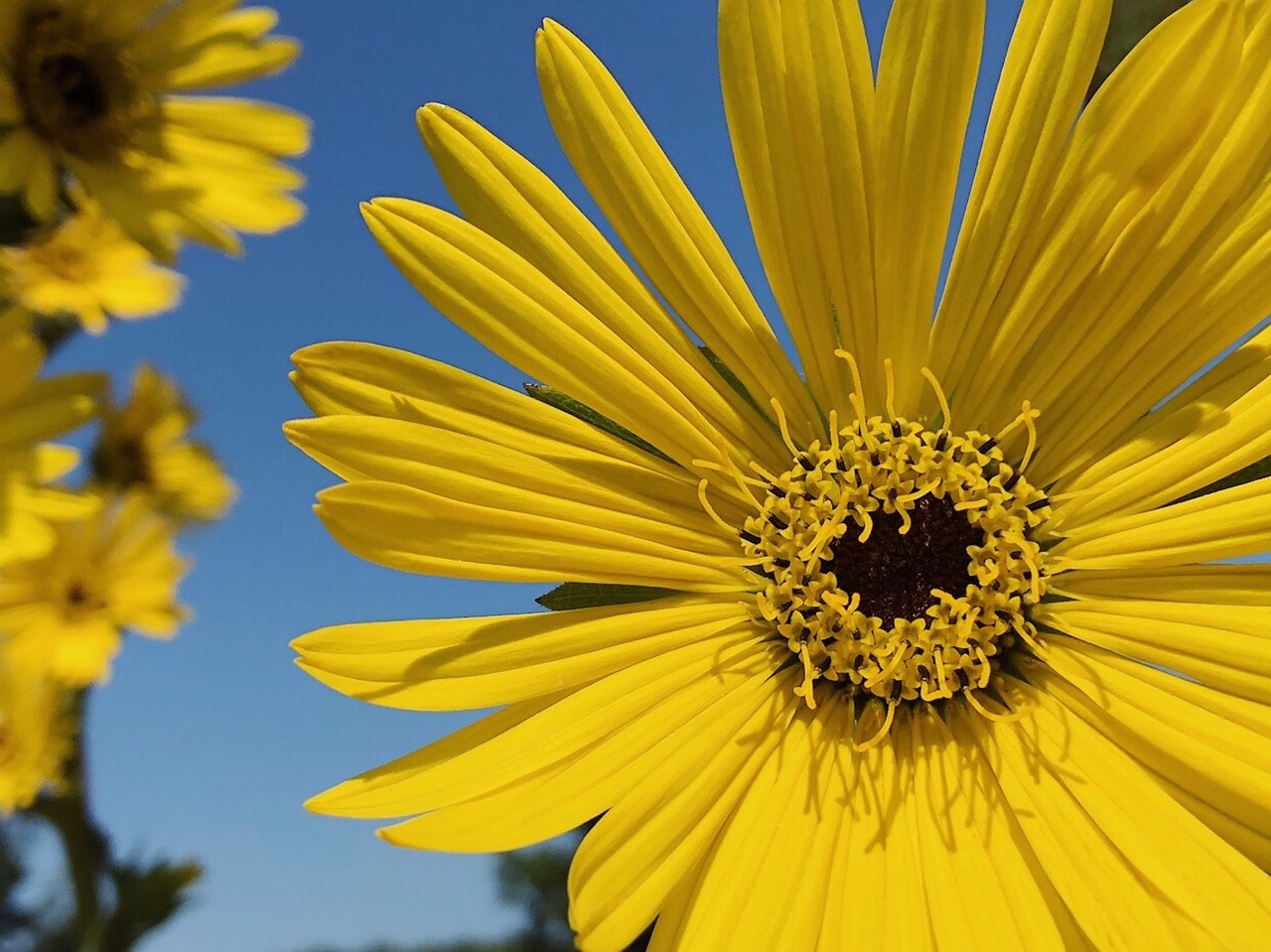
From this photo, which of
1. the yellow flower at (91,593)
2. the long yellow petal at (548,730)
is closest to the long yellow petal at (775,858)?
the long yellow petal at (548,730)

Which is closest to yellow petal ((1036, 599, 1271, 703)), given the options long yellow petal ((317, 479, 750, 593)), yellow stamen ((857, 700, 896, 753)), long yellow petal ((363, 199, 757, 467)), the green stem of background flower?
yellow stamen ((857, 700, 896, 753))

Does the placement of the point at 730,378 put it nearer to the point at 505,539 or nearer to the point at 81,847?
the point at 505,539

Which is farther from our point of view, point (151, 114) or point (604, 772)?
point (151, 114)

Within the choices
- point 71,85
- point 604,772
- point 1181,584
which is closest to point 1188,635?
point 1181,584

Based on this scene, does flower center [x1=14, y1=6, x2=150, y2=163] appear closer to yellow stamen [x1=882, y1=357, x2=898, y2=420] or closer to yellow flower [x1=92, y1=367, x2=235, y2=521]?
yellow flower [x1=92, y1=367, x2=235, y2=521]

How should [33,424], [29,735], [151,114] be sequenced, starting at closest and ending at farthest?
[33,424] → [151,114] → [29,735]

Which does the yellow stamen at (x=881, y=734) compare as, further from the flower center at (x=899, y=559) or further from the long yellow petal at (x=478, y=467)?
the long yellow petal at (x=478, y=467)
